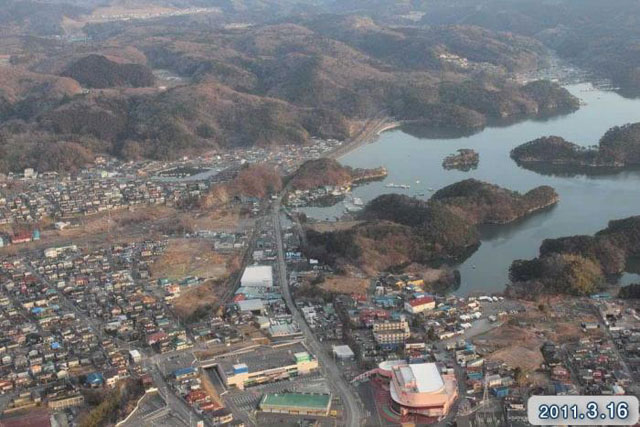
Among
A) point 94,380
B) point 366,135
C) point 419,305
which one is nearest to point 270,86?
point 366,135

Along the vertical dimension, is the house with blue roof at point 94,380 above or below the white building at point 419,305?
above

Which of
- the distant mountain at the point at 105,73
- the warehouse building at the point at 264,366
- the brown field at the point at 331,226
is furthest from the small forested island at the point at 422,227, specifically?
the distant mountain at the point at 105,73

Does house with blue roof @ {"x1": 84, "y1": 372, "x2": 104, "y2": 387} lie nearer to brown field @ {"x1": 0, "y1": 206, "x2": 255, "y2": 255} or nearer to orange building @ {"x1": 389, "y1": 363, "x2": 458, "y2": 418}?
orange building @ {"x1": 389, "y1": 363, "x2": 458, "y2": 418}

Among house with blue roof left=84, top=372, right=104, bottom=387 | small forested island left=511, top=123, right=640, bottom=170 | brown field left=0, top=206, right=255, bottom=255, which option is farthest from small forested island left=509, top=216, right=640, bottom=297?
small forested island left=511, top=123, right=640, bottom=170

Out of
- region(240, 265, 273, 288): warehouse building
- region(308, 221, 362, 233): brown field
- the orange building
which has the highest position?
the orange building

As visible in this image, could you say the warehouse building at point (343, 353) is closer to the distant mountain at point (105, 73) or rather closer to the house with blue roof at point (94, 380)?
the house with blue roof at point (94, 380)
